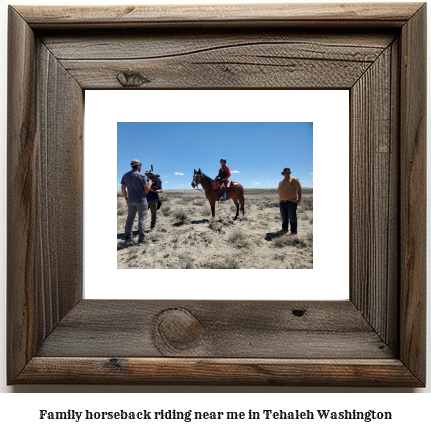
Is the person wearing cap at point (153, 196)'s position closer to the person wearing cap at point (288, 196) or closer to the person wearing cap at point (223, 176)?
the person wearing cap at point (223, 176)

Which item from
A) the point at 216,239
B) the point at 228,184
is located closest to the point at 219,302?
the point at 216,239

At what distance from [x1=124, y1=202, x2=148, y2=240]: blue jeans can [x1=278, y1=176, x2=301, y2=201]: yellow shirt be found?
25cm

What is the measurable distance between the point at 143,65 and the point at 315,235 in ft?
1.46

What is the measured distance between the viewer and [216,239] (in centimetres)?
66

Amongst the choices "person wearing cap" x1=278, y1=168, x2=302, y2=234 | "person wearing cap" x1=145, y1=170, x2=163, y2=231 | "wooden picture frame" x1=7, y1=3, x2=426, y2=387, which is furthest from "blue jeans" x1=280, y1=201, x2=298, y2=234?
"person wearing cap" x1=145, y1=170, x2=163, y2=231

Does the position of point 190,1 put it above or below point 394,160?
above

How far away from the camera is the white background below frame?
2.16 feet

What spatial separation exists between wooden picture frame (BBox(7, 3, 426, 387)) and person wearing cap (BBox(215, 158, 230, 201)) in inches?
5.7

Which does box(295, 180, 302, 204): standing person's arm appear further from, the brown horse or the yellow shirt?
the brown horse

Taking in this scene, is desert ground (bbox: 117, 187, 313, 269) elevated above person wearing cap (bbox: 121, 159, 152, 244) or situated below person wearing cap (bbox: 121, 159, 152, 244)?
below

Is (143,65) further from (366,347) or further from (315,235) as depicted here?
(366,347)

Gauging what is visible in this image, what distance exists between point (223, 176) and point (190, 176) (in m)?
0.06
